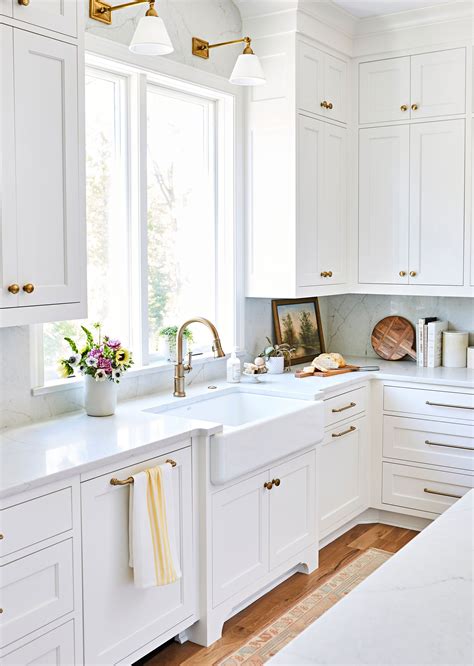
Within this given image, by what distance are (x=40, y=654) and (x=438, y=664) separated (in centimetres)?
147

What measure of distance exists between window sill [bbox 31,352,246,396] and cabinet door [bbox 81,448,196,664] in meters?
0.57

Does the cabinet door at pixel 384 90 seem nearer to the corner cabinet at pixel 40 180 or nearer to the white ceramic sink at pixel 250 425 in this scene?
the white ceramic sink at pixel 250 425

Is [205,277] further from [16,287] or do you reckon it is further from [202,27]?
[16,287]

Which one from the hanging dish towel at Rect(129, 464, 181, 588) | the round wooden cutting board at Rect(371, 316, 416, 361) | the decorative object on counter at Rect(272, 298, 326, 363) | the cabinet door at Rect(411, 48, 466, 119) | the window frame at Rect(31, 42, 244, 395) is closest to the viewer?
the hanging dish towel at Rect(129, 464, 181, 588)

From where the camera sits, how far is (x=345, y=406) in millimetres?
3652

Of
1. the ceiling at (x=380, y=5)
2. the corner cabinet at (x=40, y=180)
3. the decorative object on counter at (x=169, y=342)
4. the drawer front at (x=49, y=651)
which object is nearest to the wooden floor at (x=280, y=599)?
the drawer front at (x=49, y=651)

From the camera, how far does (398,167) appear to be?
4004mm

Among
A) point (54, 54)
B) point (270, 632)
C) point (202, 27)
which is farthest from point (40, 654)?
point (202, 27)

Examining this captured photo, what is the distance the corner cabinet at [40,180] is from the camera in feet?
7.31

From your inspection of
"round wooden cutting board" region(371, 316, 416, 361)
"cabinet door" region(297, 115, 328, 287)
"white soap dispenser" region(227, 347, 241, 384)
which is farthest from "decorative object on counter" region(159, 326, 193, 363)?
"round wooden cutting board" region(371, 316, 416, 361)

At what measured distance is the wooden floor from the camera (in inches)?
105

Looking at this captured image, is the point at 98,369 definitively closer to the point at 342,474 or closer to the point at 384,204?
the point at 342,474

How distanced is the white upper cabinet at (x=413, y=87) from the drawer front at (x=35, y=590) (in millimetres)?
2895

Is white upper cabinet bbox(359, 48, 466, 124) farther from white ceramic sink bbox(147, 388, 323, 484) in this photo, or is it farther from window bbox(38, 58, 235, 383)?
white ceramic sink bbox(147, 388, 323, 484)
